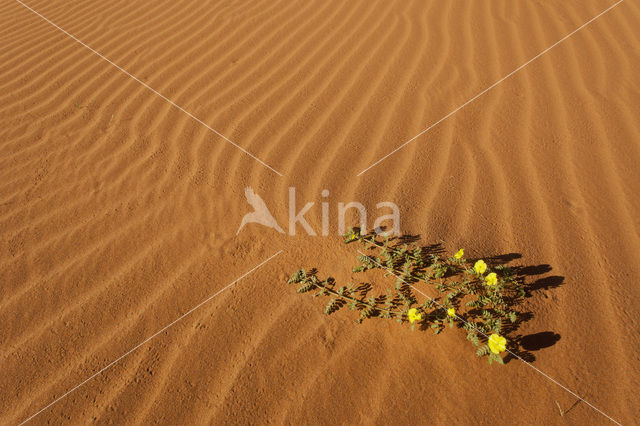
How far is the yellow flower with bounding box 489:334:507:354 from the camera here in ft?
6.27

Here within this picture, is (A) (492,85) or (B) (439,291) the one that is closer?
(B) (439,291)

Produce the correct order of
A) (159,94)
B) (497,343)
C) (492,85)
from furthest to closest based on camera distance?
(159,94) < (492,85) < (497,343)

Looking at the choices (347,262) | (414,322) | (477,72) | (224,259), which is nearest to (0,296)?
(224,259)

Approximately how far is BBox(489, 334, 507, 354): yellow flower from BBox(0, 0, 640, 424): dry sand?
128mm

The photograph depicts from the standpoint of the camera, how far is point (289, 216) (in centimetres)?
281

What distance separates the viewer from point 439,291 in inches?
89.9

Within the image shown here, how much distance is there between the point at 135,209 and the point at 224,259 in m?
0.80

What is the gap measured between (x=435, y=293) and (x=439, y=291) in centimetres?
3

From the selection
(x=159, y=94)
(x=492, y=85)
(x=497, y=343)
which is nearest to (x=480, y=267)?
(x=497, y=343)

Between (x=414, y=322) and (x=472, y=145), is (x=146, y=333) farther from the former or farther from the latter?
(x=472, y=145)

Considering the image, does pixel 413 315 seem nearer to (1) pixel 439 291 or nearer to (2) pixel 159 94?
(1) pixel 439 291

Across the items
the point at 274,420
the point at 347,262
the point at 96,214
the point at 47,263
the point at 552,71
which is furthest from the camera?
the point at 552,71

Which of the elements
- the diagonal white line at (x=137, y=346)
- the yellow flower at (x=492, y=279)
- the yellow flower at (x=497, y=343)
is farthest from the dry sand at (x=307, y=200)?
the yellow flower at (x=492, y=279)

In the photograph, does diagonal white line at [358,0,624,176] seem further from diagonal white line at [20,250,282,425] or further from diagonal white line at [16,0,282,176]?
diagonal white line at [20,250,282,425]
